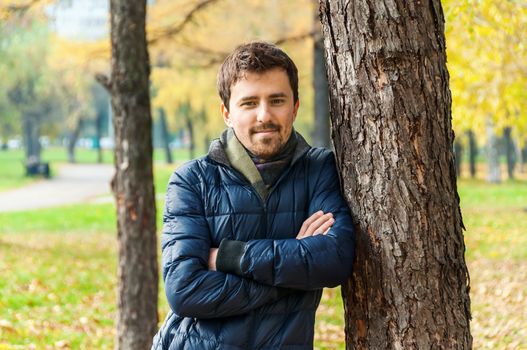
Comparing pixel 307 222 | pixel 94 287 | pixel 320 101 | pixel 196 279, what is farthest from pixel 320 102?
pixel 196 279

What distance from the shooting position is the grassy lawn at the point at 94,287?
6387 millimetres

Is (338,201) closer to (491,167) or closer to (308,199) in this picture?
(308,199)

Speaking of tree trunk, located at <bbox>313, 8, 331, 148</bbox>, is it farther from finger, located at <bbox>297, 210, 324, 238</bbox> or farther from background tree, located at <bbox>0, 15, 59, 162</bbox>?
background tree, located at <bbox>0, 15, 59, 162</bbox>

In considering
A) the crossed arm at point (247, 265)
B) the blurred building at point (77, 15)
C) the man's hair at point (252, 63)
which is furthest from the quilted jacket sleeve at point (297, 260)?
the blurred building at point (77, 15)

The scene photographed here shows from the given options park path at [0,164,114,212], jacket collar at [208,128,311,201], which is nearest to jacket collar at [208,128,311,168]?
jacket collar at [208,128,311,201]

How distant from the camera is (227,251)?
2.60m

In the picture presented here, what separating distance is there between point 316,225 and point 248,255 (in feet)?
1.00

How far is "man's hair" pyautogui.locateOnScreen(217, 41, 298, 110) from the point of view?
2713 mm

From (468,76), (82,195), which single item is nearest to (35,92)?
(82,195)

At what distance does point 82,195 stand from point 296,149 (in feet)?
89.4

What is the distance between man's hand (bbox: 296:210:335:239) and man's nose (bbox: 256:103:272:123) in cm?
42

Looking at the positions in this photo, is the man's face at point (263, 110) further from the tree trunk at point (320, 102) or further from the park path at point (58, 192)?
the park path at point (58, 192)

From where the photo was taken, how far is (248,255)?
255cm

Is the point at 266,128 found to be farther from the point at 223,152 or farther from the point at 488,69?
the point at 488,69
